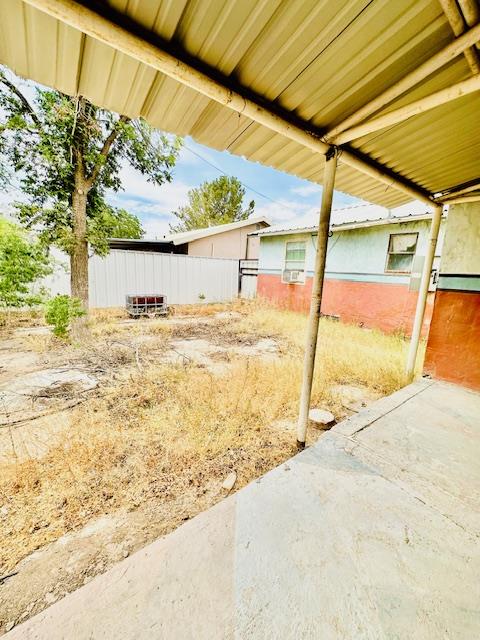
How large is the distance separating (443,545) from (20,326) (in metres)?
8.92

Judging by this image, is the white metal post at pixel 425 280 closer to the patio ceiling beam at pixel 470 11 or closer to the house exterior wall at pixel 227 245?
the patio ceiling beam at pixel 470 11

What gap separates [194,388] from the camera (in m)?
3.45

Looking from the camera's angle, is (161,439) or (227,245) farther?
(227,245)

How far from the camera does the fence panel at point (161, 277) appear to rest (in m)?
9.36

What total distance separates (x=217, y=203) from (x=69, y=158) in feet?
61.9

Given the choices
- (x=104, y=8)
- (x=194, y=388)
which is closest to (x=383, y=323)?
(x=194, y=388)

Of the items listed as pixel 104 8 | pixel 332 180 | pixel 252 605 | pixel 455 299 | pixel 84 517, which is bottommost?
pixel 84 517

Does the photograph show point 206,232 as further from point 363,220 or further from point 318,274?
point 318,274

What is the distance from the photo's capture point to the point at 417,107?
57.9 inches

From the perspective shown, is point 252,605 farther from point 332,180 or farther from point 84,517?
point 332,180

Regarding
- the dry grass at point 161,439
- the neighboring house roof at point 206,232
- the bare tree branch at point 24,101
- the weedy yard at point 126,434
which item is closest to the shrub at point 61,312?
the weedy yard at point 126,434

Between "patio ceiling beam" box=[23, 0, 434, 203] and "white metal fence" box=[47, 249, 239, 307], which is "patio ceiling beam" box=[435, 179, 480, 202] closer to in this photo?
"patio ceiling beam" box=[23, 0, 434, 203]

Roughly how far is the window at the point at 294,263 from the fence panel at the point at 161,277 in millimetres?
3248

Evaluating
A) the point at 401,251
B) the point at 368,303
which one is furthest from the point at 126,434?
the point at 401,251
